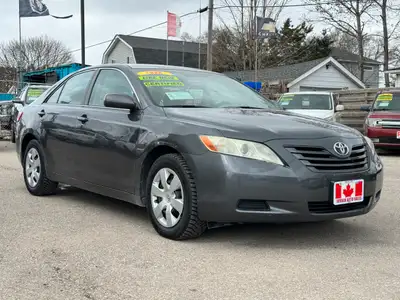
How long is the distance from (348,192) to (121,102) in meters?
2.10

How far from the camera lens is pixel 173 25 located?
23469 millimetres

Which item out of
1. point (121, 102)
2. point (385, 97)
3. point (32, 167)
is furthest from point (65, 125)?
point (385, 97)

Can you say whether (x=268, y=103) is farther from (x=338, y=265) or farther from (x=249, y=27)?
(x=249, y=27)

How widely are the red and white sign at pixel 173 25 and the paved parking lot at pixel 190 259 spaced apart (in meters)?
18.8

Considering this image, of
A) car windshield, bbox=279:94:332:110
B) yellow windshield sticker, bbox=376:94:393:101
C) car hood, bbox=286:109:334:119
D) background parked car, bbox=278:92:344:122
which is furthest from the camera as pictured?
car windshield, bbox=279:94:332:110

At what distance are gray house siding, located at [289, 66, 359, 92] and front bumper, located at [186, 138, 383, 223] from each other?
2830 cm

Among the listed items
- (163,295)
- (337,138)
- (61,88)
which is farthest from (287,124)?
(61,88)

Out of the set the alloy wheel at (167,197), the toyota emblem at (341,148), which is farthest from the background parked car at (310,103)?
the alloy wheel at (167,197)

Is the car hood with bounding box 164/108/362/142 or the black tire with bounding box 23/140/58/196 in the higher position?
the car hood with bounding box 164/108/362/142

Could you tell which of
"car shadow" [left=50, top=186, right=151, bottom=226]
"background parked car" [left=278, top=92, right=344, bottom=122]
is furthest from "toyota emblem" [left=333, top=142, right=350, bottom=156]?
"background parked car" [left=278, top=92, right=344, bottom=122]

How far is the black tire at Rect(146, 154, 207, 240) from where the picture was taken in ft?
13.1

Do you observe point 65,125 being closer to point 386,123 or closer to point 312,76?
point 386,123

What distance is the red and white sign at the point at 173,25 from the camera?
2320 centimetres

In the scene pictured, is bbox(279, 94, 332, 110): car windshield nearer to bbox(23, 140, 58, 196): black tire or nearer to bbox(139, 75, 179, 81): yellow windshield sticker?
bbox(23, 140, 58, 196): black tire
